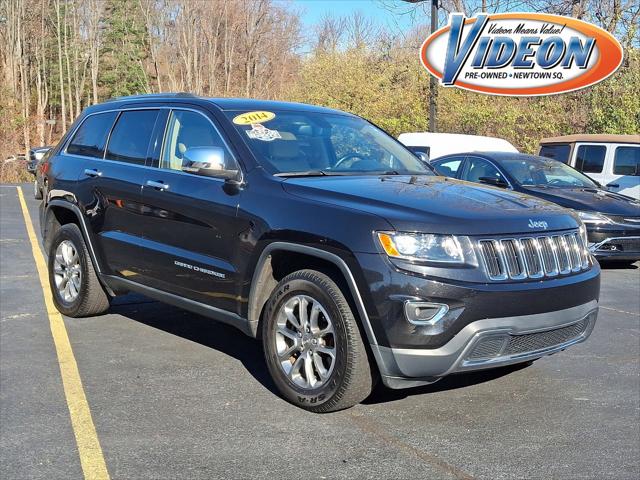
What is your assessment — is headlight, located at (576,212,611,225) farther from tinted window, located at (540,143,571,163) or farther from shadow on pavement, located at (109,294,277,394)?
shadow on pavement, located at (109,294,277,394)

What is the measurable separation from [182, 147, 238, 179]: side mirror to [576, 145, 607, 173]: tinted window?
943 cm

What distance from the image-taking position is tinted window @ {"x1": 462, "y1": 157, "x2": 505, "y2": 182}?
10.4m

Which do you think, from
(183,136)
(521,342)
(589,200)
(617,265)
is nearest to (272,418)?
(521,342)

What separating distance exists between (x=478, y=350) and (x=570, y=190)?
6.84m

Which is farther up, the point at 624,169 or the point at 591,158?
the point at 591,158

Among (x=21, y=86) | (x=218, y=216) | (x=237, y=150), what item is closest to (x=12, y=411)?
(x=218, y=216)

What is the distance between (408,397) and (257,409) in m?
0.96

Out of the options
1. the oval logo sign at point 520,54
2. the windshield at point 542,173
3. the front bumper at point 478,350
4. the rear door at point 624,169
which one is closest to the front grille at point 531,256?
the front bumper at point 478,350

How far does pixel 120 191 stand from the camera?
5602mm

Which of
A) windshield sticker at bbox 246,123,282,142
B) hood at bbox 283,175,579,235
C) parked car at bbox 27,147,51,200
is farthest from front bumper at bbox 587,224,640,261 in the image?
parked car at bbox 27,147,51,200

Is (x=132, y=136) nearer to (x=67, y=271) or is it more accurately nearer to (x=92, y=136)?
(x=92, y=136)

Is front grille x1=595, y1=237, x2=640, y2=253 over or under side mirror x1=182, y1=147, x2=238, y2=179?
under

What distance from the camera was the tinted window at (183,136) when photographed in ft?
16.8

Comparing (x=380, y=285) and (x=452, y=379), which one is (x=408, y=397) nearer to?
(x=452, y=379)
